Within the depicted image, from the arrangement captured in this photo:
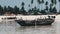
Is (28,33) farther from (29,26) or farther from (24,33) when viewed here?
(29,26)

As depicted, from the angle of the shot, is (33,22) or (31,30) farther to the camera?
(33,22)

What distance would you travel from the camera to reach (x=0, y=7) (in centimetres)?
12612

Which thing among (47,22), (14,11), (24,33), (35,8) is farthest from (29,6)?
(24,33)

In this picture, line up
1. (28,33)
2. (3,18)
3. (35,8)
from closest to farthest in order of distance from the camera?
(28,33) → (3,18) → (35,8)

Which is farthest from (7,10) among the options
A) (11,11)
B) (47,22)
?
(47,22)

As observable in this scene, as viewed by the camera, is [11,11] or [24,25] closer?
[24,25]

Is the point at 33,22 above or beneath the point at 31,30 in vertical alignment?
above

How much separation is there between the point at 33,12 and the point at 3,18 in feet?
45.4

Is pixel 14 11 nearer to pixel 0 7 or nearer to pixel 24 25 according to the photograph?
pixel 0 7

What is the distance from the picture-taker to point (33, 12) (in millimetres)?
118188

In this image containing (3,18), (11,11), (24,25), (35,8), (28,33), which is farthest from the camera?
(11,11)

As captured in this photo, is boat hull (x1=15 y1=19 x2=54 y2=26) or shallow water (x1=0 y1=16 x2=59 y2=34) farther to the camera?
boat hull (x1=15 y1=19 x2=54 y2=26)

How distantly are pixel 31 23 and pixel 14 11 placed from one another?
185ft

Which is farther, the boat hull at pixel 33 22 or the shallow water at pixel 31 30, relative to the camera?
the boat hull at pixel 33 22
